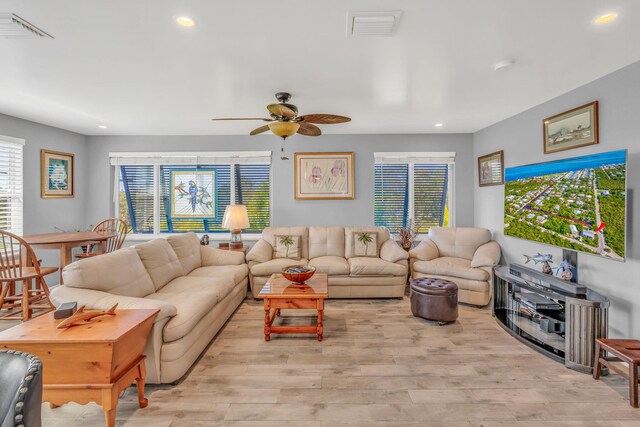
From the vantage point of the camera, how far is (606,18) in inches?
71.7

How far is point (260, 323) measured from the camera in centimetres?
328

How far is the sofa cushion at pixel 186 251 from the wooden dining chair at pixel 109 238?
3.32 ft

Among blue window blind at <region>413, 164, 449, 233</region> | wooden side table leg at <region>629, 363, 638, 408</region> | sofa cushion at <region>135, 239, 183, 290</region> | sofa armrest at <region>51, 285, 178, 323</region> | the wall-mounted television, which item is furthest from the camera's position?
blue window blind at <region>413, 164, 449, 233</region>

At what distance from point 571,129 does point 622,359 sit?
2.22 metres

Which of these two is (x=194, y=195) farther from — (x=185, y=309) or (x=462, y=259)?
(x=462, y=259)

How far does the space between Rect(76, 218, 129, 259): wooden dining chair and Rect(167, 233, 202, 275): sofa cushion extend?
1.01 meters

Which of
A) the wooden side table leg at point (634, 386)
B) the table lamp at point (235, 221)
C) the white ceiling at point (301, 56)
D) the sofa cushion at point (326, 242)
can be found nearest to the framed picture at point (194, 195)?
the table lamp at point (235, 221)

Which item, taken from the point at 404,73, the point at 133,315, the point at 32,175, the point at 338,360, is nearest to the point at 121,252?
the point at 133,315

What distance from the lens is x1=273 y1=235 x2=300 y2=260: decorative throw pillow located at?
14.4 feet

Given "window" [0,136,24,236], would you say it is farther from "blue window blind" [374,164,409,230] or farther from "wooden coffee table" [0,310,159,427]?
"blue window blind" [374,164,409,230]

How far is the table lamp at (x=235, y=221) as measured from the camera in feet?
14.5

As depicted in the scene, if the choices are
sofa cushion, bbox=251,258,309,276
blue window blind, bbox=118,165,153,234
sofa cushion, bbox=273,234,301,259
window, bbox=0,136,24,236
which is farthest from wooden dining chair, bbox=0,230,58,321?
sofa cushion, bbox=273,234,301,259

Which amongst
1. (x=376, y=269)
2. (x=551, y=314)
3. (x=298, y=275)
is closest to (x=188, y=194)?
(x=298, y=275)

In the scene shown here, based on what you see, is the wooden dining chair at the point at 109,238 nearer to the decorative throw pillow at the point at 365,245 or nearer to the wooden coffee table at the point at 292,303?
the wooden coffee table at the point at 292,303
